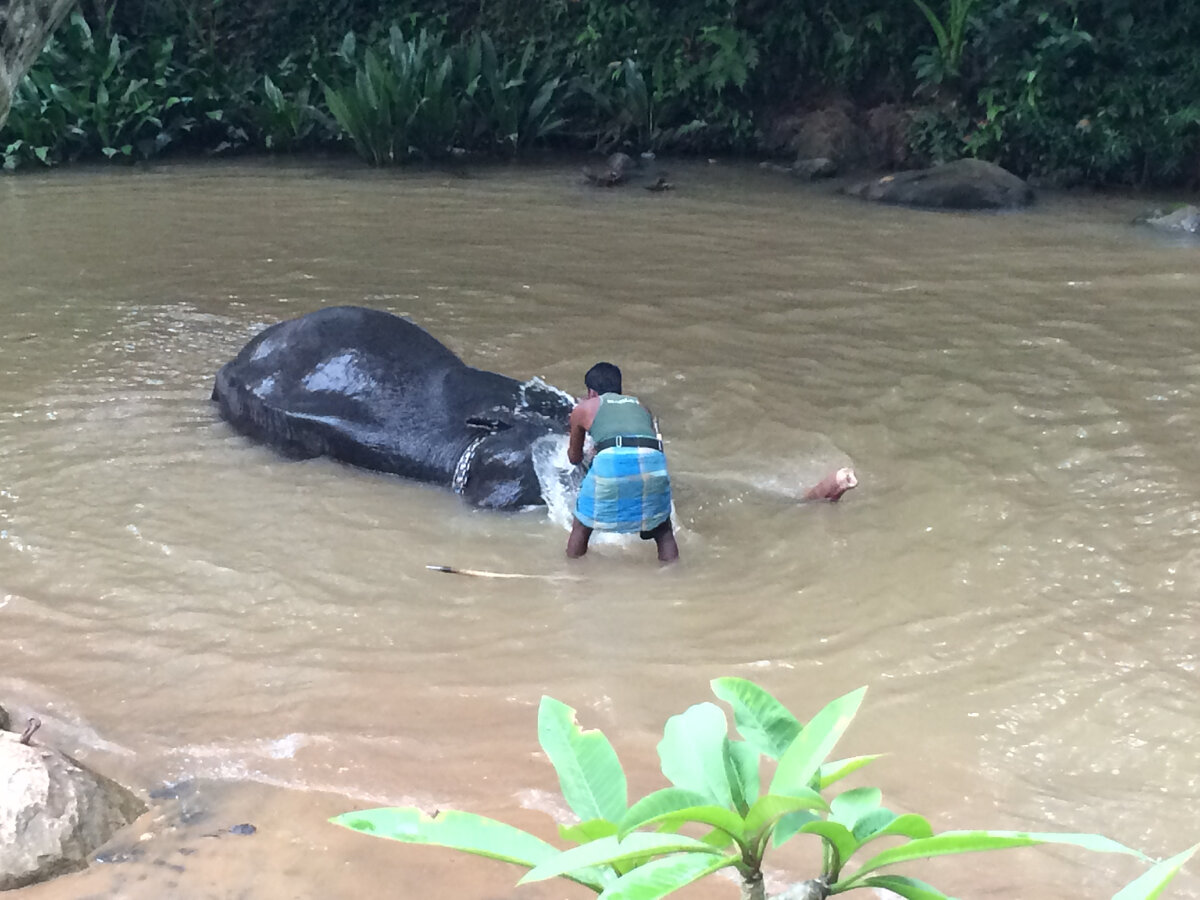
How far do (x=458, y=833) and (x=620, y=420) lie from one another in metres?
3.28

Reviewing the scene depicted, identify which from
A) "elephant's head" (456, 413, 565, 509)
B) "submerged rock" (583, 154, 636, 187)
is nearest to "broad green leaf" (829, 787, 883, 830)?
"elephant's head" (456, 413, 565, 509)

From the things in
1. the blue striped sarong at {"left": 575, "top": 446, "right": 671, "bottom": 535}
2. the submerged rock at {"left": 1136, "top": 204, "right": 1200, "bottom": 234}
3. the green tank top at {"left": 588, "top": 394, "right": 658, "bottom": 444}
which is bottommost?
the blue striped sarong at {"left": 575, "top": 446, "right": 671, "bottom": 535}

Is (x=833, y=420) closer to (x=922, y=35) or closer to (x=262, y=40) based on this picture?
(x=922, y=35)

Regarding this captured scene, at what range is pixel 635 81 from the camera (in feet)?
47.2

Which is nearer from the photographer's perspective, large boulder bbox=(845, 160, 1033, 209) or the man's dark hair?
the man's dark hair

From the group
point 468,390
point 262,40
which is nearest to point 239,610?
point 468,390

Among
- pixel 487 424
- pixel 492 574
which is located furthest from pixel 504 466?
pixel 492 574

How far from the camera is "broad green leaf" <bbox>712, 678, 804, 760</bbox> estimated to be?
6.45ft

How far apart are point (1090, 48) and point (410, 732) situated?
12088 mm

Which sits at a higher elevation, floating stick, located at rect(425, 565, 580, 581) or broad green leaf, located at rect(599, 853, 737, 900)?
broad green leaf, located at rect(599, 853, 737, 900)

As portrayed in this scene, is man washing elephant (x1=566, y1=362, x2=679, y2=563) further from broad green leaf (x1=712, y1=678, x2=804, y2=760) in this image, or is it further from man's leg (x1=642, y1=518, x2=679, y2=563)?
broad green leaf (x1=712, y1=678, x2=804, y2=760)

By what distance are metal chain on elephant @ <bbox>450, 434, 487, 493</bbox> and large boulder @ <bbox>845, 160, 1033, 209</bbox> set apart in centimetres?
765

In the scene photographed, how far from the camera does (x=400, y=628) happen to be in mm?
4488

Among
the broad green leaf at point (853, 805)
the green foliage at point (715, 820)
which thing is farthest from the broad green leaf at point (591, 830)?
the broad green leaf at point (853, 805)
